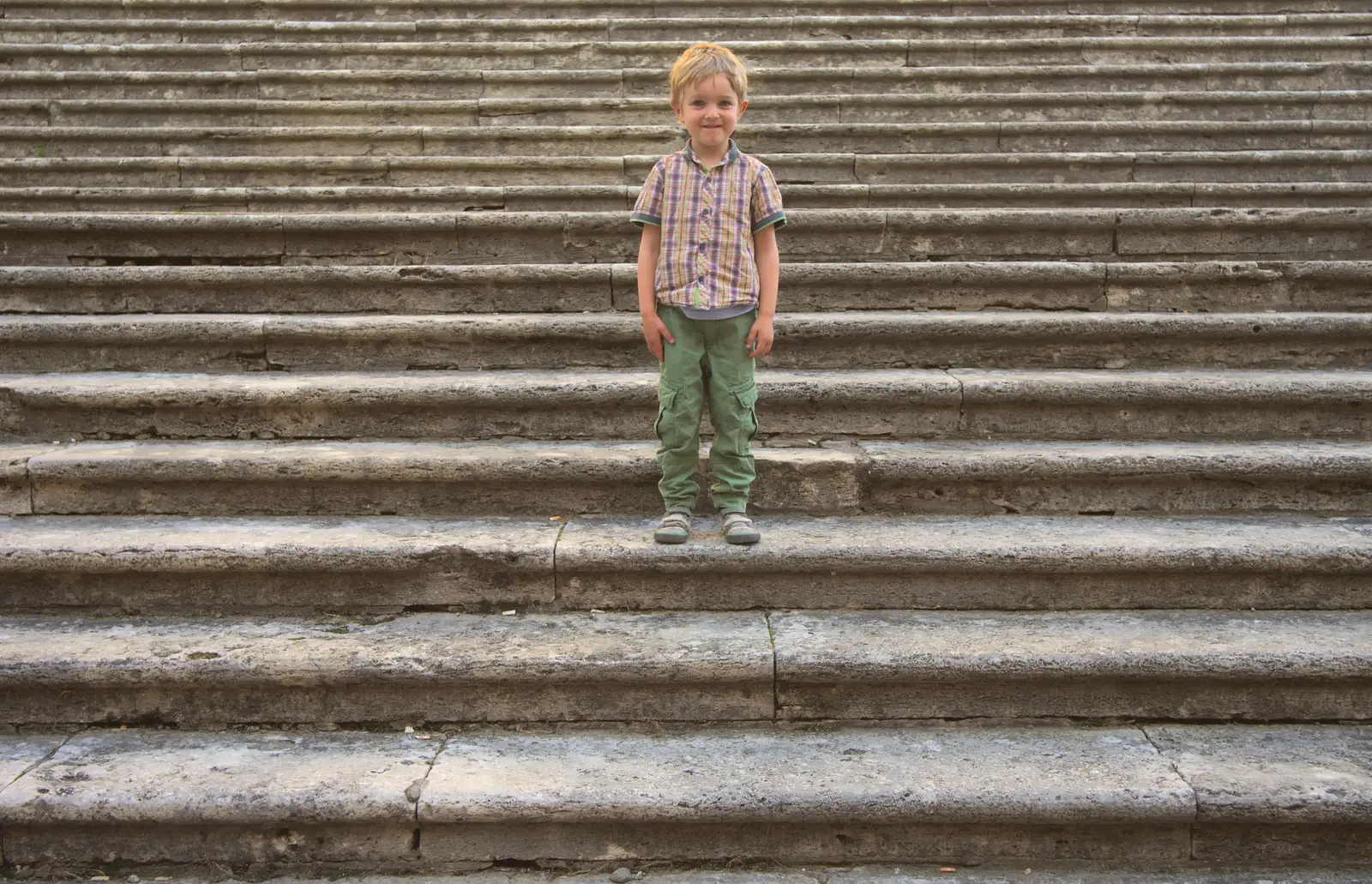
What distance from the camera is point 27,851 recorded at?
248cm

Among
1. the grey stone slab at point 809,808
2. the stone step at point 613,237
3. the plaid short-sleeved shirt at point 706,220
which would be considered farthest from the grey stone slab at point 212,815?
the stone step at point 613,237

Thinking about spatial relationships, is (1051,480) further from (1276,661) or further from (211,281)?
(211,281)

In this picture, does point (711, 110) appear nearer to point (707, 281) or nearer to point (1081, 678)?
point (707, 281)

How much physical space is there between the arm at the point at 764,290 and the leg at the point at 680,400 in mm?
167

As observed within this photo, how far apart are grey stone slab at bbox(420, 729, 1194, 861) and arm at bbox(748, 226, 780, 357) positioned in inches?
48.3

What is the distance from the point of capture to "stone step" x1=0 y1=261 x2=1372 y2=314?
429 cm

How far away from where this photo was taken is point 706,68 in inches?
115

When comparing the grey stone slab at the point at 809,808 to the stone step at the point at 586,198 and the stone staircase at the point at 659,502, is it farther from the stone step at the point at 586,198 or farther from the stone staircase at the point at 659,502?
the stone step at the point at 586,198

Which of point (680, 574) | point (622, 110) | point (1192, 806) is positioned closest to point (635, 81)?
point (622, 110)

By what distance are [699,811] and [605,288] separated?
8.11 ft

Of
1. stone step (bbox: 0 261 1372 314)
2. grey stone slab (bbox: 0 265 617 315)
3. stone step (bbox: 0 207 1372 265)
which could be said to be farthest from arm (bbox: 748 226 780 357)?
stone step (bbox: 0 207 1372 265)

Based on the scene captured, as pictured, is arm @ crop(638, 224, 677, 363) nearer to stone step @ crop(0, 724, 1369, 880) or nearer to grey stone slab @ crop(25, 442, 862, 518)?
grey stone slab @ crop(25, 442, 862, 518)

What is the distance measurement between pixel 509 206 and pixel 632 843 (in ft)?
11.3

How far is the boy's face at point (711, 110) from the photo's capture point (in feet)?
Answer: 9.70
